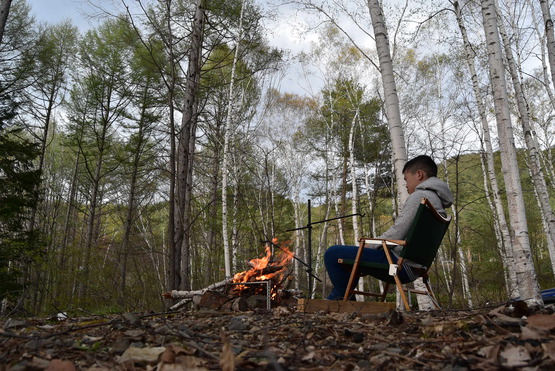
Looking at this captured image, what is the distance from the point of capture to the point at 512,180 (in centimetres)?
466

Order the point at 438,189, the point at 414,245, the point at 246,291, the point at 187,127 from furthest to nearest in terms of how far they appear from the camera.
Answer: the point at 187,127
the point at 246,291
the point at 438,189
the point at 414,245

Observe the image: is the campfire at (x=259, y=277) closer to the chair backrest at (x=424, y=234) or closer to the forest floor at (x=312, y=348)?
the chair backrest at (x=424, y=234)

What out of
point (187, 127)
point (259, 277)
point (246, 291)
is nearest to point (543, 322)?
point (259, 277)

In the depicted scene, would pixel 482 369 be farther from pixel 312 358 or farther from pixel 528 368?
pixel 312 358

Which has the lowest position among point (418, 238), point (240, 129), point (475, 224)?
point (418, 238)

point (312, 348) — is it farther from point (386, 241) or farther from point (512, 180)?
point (512, 180)

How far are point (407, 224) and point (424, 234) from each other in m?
0.20

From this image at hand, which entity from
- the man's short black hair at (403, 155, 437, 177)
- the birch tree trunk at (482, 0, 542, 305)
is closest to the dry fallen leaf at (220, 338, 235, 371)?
the man's short black hair at (403, 155, 437, 177)

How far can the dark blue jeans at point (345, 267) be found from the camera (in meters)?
3.75

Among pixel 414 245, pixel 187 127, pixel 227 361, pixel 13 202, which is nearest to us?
pixel 227 361

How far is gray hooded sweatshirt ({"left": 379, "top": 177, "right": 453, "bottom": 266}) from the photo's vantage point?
3709mm

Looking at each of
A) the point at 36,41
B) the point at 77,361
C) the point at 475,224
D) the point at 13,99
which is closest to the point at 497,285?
the point at 475,224

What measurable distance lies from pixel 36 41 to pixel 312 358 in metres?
18.0

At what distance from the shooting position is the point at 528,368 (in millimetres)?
1247
